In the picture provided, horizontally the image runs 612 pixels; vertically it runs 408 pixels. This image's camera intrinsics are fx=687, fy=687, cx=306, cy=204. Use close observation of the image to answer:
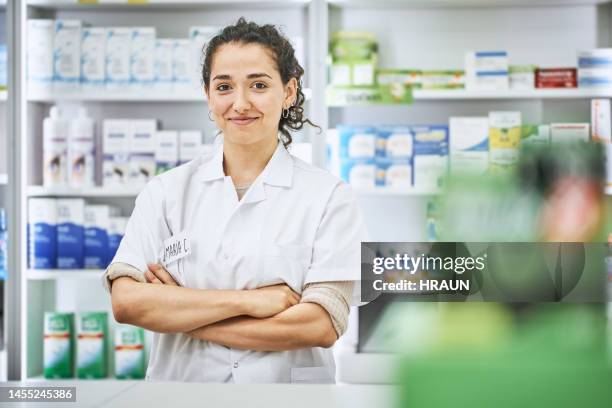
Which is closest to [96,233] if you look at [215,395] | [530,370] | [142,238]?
[142,238]

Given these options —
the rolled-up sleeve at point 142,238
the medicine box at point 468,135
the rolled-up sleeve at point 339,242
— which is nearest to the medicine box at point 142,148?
the medicine box at point 468,135

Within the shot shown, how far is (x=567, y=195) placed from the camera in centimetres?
25

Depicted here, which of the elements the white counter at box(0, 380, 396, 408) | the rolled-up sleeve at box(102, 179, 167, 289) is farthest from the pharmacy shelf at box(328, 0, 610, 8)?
the white counter at box(0, 380, 396, 408)

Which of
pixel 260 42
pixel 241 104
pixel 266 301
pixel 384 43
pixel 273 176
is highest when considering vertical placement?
pixel 384 43

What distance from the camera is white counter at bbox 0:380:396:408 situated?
1.51ft

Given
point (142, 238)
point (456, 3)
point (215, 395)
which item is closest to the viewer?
point (215, 395)

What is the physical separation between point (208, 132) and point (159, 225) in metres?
1.33

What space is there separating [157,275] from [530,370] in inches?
39.8

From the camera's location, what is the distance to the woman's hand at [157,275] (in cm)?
121

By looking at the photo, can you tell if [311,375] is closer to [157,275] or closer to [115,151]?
[157,275]

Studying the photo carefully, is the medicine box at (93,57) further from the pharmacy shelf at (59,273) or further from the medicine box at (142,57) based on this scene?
the pharmacy shelf at (59,273)

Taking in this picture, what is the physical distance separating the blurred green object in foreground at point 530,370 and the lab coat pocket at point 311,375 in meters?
0.85

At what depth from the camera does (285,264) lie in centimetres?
118

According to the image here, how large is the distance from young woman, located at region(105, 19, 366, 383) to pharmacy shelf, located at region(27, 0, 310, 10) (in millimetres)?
1201
